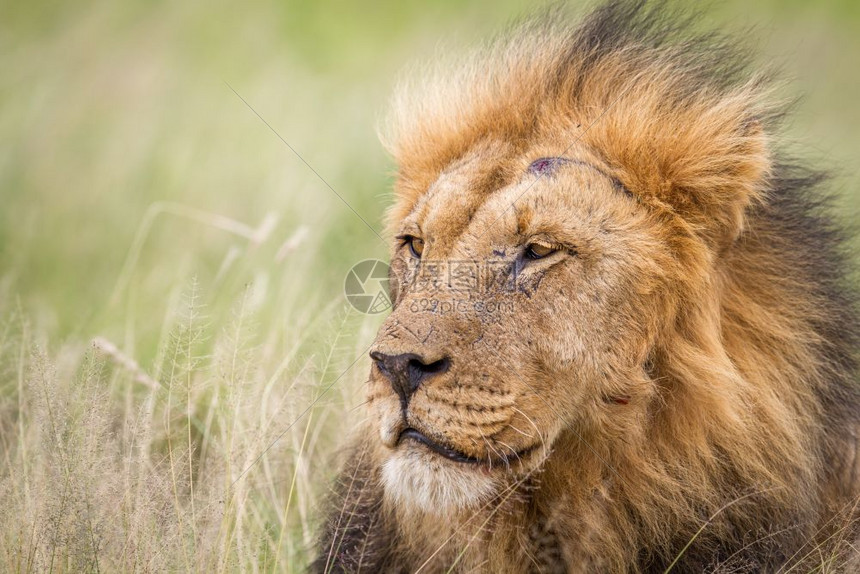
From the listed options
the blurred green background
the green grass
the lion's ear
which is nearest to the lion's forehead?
the lion's ear

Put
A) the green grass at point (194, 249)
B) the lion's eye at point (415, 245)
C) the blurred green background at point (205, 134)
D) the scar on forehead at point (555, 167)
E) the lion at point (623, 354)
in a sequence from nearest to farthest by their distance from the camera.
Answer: the lion at point (623, 354) → the scar on forehead at point (555, 167) → the green grass at point (194, 249) → the lion's eye at point (415, 245) → the blurred green background at point (205, 134)

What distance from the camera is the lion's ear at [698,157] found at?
10.3 ft

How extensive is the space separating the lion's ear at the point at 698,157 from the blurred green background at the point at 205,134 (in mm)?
1601

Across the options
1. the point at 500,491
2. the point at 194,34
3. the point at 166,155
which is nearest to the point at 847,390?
the point at 500,491

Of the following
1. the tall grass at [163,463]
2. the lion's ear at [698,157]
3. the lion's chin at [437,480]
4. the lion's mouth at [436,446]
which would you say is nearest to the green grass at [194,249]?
the tall grass at [163,463]

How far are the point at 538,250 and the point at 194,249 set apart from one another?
4752mm

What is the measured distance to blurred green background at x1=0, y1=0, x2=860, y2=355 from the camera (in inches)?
261

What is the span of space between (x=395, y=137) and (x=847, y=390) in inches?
76.5

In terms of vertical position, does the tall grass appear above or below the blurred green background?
below

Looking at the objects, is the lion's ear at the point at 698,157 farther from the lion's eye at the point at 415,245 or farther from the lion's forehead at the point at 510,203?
the lion's eye at the point at 415,245

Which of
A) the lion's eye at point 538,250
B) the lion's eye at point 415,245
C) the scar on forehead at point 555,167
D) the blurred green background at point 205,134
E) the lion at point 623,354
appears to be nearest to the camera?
the lion at point 623,354

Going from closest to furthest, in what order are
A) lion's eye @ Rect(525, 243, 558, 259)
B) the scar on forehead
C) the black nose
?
the black nose, lion's eye @ Rect(525, 243, 558, 259), the scar on forehead

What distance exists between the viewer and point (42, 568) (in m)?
3.09

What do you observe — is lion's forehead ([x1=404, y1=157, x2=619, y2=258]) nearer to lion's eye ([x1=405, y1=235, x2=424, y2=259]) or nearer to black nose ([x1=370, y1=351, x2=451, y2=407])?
lion's eye ([x1=405, y1=235, x2=424, y2=259])
